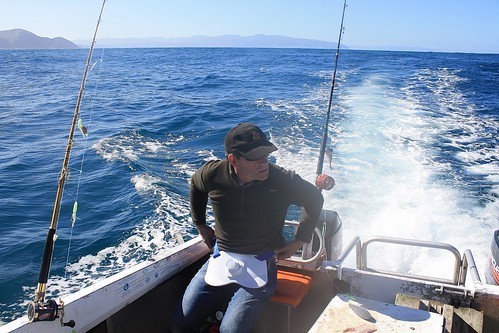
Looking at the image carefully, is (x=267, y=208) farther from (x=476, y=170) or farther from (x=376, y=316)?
(x=476, y=170)

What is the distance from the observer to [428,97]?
52.0ft

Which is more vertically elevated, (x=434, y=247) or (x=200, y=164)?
(x=434, y=247)

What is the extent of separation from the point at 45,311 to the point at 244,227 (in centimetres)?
110

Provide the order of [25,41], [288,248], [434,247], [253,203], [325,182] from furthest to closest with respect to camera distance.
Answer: [25,41] < [325,182] < [434,247] < [288,248] < [253,203]

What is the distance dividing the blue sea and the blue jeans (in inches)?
39.6

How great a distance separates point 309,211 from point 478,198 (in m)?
6.08

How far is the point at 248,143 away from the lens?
7.79ft

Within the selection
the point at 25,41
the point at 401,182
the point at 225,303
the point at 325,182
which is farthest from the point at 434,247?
the point at 25,41

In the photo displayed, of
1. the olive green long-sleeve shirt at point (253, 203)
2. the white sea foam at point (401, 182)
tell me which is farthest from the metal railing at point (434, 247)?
the white sea foam at point (401, 182)

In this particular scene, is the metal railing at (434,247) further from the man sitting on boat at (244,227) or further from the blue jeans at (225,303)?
the blue jeans at (225,303)

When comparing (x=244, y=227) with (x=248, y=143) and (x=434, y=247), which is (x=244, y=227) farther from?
(x=434, y=247)

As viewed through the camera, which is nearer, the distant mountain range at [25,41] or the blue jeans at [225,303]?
the blue jeans at [225,303]

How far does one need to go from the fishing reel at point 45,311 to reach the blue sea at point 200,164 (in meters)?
1.46

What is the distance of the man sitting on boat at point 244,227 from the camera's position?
2426 mm
